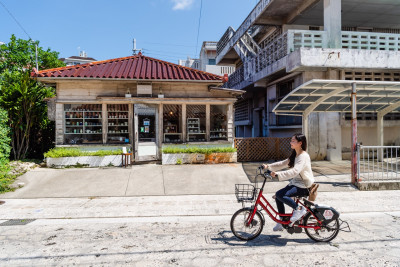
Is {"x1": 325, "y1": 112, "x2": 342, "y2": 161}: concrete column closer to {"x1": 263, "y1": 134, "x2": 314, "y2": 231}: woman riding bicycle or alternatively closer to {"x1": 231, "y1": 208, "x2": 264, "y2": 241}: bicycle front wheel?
{"x1": 263, "y1": 134, "x2": 314, "y2": 231}: woman riding bicycle

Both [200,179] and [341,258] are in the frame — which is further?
[200,179]

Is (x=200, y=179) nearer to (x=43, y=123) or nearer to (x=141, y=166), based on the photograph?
(x=141, y=166)

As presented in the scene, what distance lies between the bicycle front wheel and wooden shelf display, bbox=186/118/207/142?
26.0 ft

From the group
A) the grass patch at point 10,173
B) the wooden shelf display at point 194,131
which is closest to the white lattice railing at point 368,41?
the wooden shelf display at point 194,131

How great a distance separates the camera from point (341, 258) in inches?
150

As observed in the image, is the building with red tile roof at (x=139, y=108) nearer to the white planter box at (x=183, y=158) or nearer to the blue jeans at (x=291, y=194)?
the white planter box at (x=183, y=158)

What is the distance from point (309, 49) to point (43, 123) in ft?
42.3

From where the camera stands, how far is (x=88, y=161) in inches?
429

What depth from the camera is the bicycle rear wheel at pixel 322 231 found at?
436cm

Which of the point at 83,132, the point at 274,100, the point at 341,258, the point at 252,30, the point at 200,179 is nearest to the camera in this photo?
the point at 341,258

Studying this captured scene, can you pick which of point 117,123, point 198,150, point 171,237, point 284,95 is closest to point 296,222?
point 171,237

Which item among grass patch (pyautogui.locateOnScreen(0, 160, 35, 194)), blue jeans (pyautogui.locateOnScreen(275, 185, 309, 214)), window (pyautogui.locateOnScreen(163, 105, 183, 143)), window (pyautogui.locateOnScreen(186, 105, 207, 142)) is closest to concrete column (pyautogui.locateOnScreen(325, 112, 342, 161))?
window (pyautogui.locateOnScreen(186, 105, 207, 142))

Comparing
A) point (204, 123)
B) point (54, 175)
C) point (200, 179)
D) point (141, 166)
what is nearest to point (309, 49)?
point (204, 123)

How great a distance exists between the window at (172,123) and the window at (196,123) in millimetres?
387
